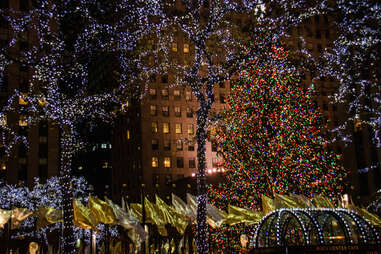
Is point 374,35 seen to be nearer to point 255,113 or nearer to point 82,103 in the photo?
point 82,103

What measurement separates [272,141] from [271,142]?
0.09 meters

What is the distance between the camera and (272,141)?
2605 cm

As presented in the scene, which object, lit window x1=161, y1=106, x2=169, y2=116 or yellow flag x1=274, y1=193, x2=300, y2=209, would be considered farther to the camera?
lit window x1=161, y1=106, x2=169, y2=116

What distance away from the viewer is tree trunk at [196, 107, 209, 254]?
16.7 metres

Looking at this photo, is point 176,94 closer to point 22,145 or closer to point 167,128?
point 167,128

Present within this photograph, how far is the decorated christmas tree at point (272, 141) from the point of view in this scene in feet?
84.3

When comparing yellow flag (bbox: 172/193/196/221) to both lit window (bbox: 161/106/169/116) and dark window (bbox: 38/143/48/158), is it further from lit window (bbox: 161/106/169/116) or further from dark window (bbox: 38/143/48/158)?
dark window (bbox: 38/143/48/158)

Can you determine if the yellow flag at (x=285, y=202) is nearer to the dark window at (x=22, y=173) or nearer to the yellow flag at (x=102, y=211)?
the yellow flag at (x=102, y=211)

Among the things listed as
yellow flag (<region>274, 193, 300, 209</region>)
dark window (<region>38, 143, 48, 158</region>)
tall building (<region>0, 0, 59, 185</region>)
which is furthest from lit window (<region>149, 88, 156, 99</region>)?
yellow flag (<region>274, 193, 300, 209</region>)

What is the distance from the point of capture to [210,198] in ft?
100

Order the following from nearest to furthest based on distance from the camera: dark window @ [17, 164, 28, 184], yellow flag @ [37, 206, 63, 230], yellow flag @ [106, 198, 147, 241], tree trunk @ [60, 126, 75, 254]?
tree trunk @ [60, 126, 75, 254]
yellow flag @ [106, 198, 147, 241]
yellow flag @ [37, 206, 63, 230]
dark window @ [17, 164, 28, 184]

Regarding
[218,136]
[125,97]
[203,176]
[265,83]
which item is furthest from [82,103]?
[265,83]

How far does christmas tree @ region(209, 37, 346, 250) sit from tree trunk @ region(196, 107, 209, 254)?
843 cm

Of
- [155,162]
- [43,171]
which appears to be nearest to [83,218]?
[155,162]
